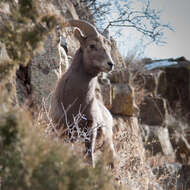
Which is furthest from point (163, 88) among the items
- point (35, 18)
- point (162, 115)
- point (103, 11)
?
point (35, 18)

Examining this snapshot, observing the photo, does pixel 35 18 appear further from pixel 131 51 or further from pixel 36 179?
pixel 131 51

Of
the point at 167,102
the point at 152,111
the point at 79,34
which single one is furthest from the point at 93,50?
the point at 167,102

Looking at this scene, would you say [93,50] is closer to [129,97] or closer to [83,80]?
[83,80]

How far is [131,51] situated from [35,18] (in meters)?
9.65

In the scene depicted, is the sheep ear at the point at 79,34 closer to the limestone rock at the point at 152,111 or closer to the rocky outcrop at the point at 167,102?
the rocky outcrop at the point at 167,102

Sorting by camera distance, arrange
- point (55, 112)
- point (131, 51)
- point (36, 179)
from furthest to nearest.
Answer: point (131, 51)
point (55, 112)
point (36, 179)

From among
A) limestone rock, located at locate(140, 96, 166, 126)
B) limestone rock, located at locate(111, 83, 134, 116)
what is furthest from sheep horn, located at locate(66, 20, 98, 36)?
limestone rock, located at locate(140, 96, 166, 126)

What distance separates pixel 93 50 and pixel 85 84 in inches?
22.2

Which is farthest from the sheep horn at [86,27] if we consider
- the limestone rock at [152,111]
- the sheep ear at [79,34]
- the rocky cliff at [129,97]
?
the limestone rock at [152,111]

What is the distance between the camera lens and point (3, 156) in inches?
77.6

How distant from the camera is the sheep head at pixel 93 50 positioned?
5.50m

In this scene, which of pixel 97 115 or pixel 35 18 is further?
pixel 97 115

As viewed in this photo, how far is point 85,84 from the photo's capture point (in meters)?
5.65

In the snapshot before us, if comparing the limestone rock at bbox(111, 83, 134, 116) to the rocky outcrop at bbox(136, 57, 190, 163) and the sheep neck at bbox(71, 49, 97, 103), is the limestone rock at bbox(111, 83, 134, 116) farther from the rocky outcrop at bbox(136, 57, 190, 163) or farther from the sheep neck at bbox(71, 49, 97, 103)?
the sheep neck at bbox(71, 49, 97, 103)
